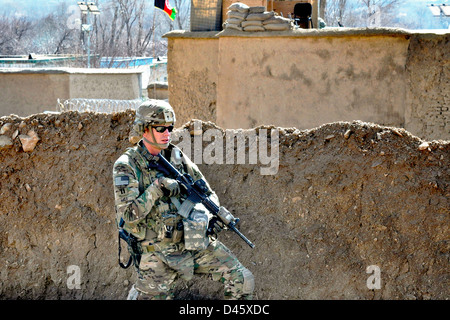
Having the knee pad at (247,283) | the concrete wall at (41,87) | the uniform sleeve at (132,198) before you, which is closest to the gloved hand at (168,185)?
the uniform sleeve at (132,198)

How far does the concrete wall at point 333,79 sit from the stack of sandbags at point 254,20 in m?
0.10

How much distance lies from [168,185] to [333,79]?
6.05 metres

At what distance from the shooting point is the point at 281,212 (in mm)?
5723

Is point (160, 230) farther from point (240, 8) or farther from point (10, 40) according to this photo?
point (10, 40)

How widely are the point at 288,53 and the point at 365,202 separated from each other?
475cm

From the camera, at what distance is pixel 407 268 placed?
5320mm

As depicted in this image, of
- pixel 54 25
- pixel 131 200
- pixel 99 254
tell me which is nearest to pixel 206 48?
pixel 99 254

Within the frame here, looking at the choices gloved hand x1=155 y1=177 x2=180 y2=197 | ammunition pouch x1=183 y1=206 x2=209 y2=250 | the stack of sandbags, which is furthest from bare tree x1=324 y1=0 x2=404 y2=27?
gloved hand x1=155 y1=177 x2=180 y2=197

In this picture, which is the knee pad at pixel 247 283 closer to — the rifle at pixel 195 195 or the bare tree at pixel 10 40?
the rifle at pixel 195 195

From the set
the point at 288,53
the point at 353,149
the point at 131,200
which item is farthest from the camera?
the point at 288,53

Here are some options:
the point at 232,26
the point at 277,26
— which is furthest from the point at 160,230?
the point at 232,26

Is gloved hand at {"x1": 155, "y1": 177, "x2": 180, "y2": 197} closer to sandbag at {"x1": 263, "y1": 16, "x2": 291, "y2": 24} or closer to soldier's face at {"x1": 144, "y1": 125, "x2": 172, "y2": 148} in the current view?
soldier's face at {"x1": 144, "y1": 125, "x2": 172, "y2": 148}

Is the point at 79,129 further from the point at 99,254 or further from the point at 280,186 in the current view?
the point at 280,186

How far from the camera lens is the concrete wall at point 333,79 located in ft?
30.0
